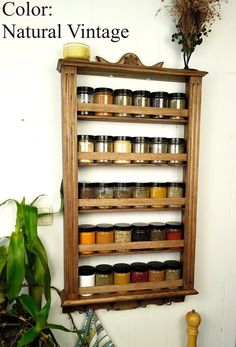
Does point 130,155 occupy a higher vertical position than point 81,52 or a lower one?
lower

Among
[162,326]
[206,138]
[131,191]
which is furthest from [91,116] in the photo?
[162,326]

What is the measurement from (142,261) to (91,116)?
2.87 feet

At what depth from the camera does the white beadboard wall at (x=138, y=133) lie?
1488mm

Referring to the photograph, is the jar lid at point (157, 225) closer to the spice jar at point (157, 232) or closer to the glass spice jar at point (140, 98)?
the spice jar at point (157, 232)

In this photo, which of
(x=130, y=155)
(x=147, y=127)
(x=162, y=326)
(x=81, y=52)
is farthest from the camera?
(x=162, y=326)

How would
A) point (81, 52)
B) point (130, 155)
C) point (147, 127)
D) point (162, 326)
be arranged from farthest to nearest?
point (162, 326) → point (147, 127) → point (130, 155) → point (81, 52)

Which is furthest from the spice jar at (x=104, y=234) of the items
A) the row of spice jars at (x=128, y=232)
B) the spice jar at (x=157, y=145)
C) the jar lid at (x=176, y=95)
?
the jar lid at (x=176, y=95)

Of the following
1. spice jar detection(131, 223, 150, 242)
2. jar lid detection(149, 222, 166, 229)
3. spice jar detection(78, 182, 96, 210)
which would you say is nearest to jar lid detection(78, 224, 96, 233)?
spice jar detection(78, 182, 96, 210)

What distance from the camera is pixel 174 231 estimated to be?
1.59 m

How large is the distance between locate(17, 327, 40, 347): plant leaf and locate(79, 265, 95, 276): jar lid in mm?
376

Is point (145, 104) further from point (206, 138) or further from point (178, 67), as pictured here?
point (206, 138)

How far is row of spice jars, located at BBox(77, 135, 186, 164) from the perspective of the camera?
1457 mm

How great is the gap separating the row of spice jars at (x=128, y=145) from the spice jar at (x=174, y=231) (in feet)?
1.15

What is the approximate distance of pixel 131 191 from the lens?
154 centimetres
